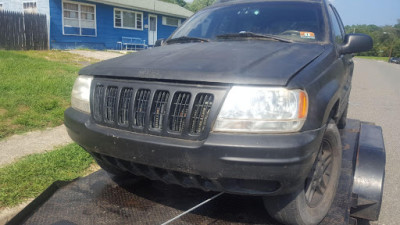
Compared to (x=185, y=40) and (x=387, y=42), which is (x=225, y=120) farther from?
(x=387, y=42)

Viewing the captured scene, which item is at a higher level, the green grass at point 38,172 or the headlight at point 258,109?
the headlight at point 258,109

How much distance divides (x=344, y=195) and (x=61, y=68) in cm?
938

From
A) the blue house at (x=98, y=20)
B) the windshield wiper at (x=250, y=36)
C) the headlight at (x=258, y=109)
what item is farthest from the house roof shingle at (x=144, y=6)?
the headlight at (x=258, y=109)

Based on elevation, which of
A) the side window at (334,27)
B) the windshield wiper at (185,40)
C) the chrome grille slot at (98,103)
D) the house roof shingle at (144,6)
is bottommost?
the chrome grille slot at (98,103)

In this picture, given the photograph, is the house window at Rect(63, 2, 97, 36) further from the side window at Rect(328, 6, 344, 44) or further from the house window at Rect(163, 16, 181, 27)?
the side window at Rect(328, 6, 344, 44)

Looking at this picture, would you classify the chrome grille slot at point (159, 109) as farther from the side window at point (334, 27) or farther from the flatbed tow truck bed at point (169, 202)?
the side window at point (334, 27)

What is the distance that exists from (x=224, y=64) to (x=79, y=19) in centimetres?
2101

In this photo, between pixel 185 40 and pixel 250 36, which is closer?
pixel 250 36

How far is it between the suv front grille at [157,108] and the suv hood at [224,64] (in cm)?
7

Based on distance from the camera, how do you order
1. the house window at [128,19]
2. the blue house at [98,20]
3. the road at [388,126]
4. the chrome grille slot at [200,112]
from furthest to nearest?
1. the house window at [128,19]
2. the blue house at [98,20]
3. the road at [388,126]
4. the chrome grille slot at [200,112]

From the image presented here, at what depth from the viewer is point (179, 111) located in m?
1.86

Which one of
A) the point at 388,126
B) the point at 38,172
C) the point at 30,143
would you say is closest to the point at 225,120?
the point at 38,172

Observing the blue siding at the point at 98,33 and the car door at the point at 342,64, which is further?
the blue siding at the point at 98,33

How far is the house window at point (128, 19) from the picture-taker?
2347 cm
